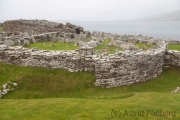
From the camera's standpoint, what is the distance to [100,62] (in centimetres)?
→ 1733

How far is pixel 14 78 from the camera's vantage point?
1784 centimetres

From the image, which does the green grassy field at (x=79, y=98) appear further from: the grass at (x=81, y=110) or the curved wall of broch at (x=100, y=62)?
the curved wall of broch at (x=100, y=62)

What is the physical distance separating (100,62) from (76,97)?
11.5ft

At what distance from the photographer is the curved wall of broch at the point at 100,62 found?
1764 centimetres

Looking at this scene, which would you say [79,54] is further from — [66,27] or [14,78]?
[66,27]

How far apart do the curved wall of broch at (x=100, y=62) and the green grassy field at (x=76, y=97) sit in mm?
558

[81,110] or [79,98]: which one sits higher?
[81,110]

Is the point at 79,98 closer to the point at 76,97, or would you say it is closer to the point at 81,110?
the point at 76,97

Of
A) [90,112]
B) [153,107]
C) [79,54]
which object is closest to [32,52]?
[79,54]

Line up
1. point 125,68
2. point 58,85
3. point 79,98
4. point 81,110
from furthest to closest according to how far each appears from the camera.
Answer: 1. point 125,68
2. point 58,85
3. point 79,98
4. point 81,110

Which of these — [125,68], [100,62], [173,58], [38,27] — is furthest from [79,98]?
[38,27]

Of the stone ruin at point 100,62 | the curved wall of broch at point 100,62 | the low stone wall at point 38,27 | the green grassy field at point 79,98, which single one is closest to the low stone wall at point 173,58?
the green grassy field at point 79,98

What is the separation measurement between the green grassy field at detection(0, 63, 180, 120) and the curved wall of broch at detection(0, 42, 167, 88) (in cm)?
56

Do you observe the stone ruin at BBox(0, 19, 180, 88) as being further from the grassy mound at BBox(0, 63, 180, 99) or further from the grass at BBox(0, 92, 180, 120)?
the grass at BBox(0, 92, 180, 120)
